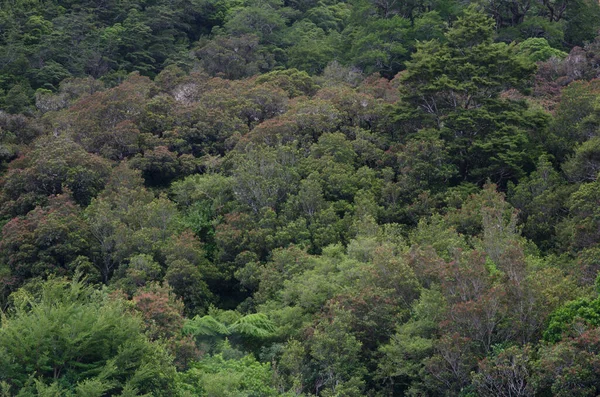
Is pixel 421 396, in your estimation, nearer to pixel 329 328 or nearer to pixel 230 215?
pixel 329 328

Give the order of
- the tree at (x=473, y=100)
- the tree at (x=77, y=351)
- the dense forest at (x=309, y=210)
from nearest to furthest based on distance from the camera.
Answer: the tree at (x=77, y=351), the dense forest at (x=309, y=210), the tree at (x=473, y=100)

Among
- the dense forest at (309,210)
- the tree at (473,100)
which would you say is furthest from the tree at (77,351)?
the tree at (473,100)

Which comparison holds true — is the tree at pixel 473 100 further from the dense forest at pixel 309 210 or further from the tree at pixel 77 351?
the tree at pixel 77 351

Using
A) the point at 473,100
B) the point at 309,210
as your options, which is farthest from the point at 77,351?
the point at 473,100

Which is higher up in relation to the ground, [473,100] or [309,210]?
[473,100]

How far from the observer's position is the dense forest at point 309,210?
62.6ft

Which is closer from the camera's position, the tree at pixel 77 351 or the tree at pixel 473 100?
the tree at pixel 77 351

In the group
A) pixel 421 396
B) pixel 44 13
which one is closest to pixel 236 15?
pixel 44 13

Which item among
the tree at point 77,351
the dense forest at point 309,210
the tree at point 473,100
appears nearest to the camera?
the tree at point 77,351

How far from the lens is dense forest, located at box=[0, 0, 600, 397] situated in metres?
19.1

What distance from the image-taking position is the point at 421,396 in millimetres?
20000

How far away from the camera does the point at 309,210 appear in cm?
2884

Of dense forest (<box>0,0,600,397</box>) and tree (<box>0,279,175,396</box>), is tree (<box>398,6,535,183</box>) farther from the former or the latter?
tree (<box>0,279,175,396</box>)

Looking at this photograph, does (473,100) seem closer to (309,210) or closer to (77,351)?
(309,210)
